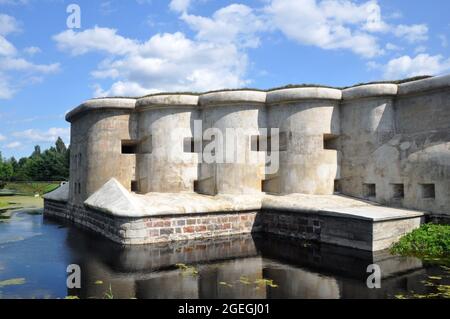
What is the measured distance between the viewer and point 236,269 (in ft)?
25.5

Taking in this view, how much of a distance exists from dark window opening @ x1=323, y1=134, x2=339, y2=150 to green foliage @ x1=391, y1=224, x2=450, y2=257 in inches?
170

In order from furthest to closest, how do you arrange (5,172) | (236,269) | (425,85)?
(5,172) → (425,85) → (236,269)

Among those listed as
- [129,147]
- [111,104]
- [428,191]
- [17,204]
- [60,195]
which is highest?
[111,104]

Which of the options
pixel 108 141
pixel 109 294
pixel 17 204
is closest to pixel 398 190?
pixel 109 294

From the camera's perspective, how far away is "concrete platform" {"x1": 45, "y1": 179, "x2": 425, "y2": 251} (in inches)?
365

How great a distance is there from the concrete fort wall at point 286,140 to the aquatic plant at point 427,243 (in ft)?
3.71

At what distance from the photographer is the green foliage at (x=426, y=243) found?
8727 millimetres

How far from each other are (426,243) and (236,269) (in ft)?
15.5

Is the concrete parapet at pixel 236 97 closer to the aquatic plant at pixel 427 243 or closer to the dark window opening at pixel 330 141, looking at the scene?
the dark window opening at pixel 330 141

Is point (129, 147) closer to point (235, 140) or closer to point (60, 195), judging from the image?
point (235, 140)

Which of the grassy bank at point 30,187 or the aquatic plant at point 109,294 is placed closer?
the aquatic plant at point 109,294

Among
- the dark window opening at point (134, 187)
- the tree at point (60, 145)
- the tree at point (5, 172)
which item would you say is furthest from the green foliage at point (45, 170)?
the dark window opening at point (134, 187)

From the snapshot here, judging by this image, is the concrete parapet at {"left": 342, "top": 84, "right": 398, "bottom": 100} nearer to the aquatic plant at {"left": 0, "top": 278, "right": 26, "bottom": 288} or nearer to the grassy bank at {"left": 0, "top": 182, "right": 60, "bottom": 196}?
the aquatic plant at {"left": 0, "top": 278, "right": 26, "bottom": 288}
